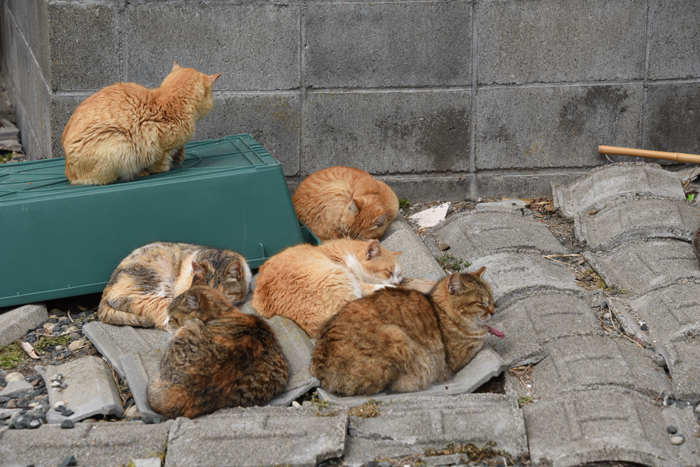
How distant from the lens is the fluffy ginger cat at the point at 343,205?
509 cm

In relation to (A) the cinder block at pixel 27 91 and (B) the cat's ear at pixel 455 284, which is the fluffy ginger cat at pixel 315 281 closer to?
(B) the cat's ear at pixel 455 284

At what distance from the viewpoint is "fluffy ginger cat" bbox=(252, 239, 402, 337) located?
3760 mm

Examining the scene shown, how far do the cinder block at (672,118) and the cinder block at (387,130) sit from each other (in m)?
1.68

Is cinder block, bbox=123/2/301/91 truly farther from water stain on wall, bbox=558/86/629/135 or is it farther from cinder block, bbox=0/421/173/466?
cinder block, bbox=0/421/173/466

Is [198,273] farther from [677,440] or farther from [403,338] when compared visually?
[677,440]

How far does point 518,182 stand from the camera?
19.5 ft

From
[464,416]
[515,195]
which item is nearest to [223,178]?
[464,416]

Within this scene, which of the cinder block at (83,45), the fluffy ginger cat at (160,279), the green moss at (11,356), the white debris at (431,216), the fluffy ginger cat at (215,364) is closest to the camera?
the fluffy ginger cat at (215,364)

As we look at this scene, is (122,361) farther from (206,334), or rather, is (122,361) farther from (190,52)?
(190,52)

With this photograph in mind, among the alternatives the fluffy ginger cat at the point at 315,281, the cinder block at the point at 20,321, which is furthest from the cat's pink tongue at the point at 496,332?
the cinder block at the point at 20,321

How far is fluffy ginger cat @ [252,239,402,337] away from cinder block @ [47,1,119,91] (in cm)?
233

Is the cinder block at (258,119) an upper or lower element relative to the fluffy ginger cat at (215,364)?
upper

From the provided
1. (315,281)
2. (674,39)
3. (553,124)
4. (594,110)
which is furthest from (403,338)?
(674,39)

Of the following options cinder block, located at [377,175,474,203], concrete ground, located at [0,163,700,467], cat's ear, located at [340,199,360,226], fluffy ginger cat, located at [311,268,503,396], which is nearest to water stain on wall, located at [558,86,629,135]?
cinder block, located at [377,175,474,203]
